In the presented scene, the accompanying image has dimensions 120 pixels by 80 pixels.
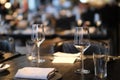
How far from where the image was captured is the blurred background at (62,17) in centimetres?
468

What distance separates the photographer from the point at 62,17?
481 cm

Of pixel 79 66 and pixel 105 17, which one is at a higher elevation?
pixel 105 17

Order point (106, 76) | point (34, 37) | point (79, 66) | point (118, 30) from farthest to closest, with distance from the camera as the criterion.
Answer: point (118, 30) < point (34, 37) < point (79, 66) < point (106, 76)

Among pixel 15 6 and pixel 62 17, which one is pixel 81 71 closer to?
pixel 62 17

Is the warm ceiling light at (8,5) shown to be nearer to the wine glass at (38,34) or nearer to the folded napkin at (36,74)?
the wine glass at (38,34)

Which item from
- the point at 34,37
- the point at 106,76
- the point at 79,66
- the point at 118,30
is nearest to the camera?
the point at 106,76

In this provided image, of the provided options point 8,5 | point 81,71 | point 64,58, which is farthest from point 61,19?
point 81,71

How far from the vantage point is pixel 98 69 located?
1594 mm

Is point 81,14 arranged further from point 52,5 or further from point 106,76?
point 106,76

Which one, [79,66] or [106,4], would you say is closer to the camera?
[79,66]

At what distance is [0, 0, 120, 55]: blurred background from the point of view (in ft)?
15.3

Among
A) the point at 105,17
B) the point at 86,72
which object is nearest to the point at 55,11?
the point at 105,17

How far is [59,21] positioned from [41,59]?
109 inches

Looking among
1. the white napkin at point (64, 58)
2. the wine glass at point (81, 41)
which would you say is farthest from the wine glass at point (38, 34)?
the wine glass at point (81, 41)
